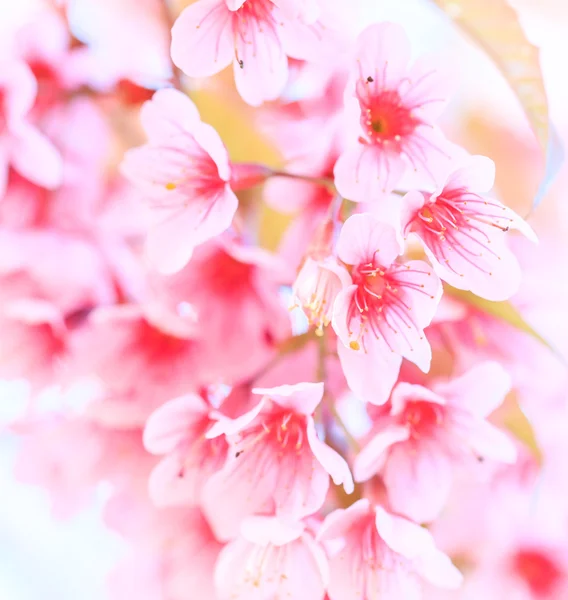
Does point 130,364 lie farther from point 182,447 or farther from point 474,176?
point 474,176

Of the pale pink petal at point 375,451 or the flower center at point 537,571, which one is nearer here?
the pale pink petal at point 375,451

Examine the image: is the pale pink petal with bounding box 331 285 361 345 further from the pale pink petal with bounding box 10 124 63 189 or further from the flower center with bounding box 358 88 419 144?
the pale pink petal with bounding box 10 124 63 189

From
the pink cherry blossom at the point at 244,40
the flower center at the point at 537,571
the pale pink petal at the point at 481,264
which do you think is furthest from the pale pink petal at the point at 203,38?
the flower center at the point at 537,571

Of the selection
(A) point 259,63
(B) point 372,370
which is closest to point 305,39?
(A) point 259,63

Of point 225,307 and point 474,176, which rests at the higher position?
point 474,176

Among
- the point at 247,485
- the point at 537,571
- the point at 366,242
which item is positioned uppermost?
the point at 366,242

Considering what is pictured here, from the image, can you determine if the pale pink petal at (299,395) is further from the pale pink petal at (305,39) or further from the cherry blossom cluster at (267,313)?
the pale pink petal at (305,39)

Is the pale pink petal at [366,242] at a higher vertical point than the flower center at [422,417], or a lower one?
higher

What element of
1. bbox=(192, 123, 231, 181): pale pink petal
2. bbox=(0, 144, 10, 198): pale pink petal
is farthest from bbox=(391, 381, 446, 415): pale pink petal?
bbox=(0, 144, 10, 198): pale pink petal
